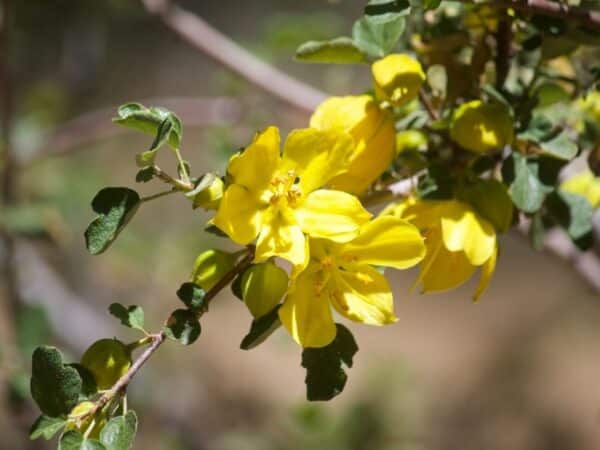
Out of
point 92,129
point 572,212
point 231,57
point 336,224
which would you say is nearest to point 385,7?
point 336,224

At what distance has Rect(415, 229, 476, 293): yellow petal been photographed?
648mm

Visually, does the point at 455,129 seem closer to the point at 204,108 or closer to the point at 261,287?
the point at 261,287

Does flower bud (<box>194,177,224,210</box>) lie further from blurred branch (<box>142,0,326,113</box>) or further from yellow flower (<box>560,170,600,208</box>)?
blurred branch (<box>142,0,326,113</box>)

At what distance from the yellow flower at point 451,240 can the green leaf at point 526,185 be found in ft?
0.12

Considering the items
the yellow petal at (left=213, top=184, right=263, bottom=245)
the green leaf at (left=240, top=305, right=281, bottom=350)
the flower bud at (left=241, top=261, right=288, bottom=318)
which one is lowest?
the green leaf at (left=240, top=305, right=281, bottom=350)

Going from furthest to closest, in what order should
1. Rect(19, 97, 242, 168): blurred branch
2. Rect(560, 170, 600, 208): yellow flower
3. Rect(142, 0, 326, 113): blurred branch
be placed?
Rect(19, 97, 242, 168): blurred branch < Rect(142, 0, 326, 113): blurred branch < Rect(560, 170, 600, 208): yellow flower

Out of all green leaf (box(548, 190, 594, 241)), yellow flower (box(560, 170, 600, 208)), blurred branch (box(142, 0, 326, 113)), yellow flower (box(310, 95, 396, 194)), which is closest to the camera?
yellow flower (box(310, 95, 396, 194))

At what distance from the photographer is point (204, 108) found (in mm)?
1897

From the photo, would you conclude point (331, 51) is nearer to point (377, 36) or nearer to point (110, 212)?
point (377, 36)

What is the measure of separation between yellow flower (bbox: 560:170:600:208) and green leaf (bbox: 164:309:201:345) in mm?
465

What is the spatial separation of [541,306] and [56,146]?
181 centimetres

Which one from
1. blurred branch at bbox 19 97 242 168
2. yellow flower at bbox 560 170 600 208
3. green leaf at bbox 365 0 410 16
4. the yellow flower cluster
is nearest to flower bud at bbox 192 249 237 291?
the yellow flower cluster

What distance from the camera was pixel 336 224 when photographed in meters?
0.58

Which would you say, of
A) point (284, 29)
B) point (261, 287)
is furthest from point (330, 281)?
point (284, 29)
